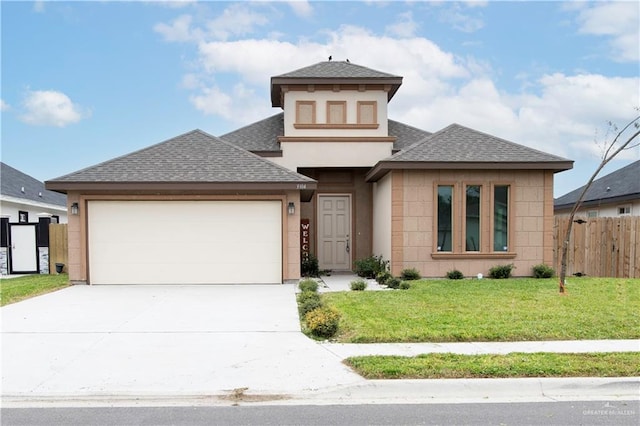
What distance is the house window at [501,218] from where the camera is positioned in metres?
12.3

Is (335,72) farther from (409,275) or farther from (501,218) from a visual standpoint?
(409,275)

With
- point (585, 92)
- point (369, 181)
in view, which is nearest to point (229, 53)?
point (369, 181)

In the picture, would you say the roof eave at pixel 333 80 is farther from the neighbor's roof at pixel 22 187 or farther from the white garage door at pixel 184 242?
the neighbor's roof at pixel 22 187

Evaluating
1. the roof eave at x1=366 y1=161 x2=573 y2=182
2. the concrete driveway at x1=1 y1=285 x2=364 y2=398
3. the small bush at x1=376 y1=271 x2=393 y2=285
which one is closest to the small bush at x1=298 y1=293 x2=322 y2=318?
the concrete driveway at x1=1 y1=285 x2=364 y2=398

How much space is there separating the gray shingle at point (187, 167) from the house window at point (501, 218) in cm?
531

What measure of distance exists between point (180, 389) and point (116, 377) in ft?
2.97

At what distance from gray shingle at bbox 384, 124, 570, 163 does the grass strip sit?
23.2 feet

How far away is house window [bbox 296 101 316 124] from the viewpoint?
1467 centimetres

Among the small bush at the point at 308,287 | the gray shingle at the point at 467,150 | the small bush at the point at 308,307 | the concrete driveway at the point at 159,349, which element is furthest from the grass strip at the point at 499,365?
the gray shingle at the point at 467,150

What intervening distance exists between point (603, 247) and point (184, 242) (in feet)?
40.4

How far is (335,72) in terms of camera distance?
14891 mm

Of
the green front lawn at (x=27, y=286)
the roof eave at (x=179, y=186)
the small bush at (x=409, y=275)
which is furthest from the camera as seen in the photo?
the small bush at (x=409, y=275)

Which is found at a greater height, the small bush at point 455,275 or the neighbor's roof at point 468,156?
the neighbor's roof at point 468,156

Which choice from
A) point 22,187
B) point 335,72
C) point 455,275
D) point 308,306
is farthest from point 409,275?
point 22,187
